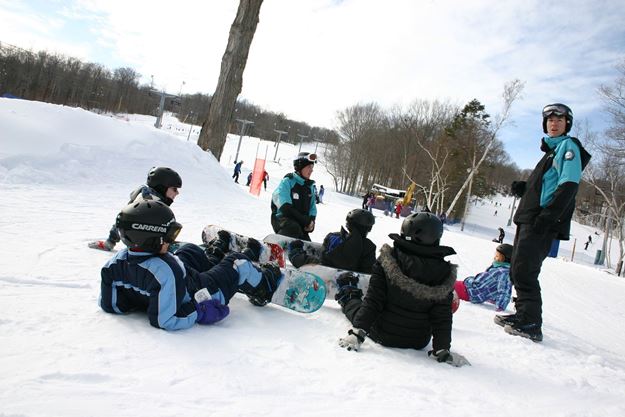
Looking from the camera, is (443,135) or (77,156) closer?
(77,156)

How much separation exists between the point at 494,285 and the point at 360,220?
2095 millimetres

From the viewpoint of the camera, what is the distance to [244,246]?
3965 mm

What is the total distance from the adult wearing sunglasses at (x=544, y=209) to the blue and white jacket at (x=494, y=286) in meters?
1.15

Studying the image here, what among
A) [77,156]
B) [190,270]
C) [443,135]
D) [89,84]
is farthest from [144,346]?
[89,84]

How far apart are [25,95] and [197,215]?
6204 centimetres

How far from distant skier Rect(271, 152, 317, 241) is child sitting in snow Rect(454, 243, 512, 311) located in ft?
6.63

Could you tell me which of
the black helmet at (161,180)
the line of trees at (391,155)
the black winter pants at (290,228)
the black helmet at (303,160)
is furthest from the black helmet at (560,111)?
the line of trees at (391,155)

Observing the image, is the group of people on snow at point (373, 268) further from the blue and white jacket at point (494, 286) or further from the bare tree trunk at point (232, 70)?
the bare tree trunk at point (232, 70)

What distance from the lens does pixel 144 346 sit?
214 cm

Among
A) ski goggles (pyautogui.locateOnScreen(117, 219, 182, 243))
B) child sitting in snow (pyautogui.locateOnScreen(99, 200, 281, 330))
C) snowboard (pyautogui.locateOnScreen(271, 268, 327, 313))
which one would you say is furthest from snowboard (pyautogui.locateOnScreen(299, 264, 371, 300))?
ski goggles (pyautogui.locateOnScreen(117, 219, 182, 243))

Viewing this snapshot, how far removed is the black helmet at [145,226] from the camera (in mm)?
2346

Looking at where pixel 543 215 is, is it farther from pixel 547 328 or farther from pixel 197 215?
pixel 197 215

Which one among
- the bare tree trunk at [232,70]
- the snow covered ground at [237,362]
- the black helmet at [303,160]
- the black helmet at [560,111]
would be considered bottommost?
the snow covered ground at [237,362]

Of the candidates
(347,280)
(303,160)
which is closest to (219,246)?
(347,280)
